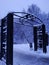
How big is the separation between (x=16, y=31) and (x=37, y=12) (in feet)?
32.3

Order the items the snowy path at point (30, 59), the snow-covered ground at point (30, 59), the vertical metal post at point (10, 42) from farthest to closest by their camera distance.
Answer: the snow-covered ground at point (30, 59)
the snowy path at point (30, 59)
the vertical metal post at point (10, 42)

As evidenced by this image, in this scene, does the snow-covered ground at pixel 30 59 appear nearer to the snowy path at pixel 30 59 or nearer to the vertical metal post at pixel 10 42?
the snowy path at pixel 30 59

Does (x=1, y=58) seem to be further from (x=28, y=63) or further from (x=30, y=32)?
(x=30, y=32)

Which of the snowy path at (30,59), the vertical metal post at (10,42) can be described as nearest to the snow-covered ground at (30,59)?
the snowy path at (30,59)

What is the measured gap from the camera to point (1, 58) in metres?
13.4

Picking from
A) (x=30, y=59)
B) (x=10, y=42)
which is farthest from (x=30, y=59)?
(x=10, y=42)

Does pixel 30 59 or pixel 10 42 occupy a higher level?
pixel 10 42

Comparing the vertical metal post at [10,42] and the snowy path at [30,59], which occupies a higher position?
the vertical metal post at [10,42]

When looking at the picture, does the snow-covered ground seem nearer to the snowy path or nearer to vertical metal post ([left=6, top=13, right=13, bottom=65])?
the snowy path

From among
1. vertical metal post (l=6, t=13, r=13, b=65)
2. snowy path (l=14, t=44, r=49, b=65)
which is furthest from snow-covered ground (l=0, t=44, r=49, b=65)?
vertical metal post (l=6, t=13, r=13, b=65)

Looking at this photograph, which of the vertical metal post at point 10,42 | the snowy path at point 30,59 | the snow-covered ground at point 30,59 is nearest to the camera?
the vertical metal post at point 10,42

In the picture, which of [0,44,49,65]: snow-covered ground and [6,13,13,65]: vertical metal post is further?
[0,44,49,65]: snow-covered ground

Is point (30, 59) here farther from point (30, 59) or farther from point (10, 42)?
point (10, 42)

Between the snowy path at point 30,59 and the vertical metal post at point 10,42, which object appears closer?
the vertical metal post at point 10,42
